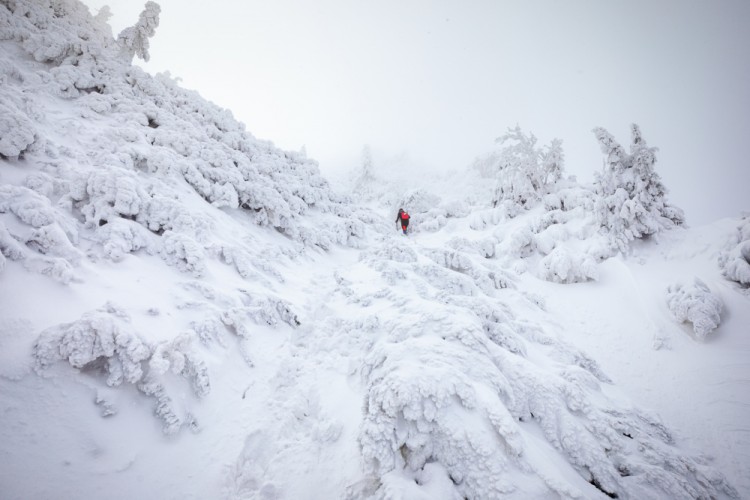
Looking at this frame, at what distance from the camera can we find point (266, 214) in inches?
492

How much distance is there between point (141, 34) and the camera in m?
16.1

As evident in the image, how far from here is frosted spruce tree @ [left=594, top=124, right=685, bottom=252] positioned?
11977 millimetres

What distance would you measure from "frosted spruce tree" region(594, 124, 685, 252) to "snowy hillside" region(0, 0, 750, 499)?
0.32 ft

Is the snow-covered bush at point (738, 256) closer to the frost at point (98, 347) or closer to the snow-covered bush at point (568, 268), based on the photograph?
the snow-covered bush at point (568, 268)

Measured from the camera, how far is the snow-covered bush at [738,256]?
26.8ft

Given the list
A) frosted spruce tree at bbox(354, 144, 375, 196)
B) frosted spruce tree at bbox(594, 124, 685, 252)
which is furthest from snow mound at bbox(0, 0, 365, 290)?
frosted spruce tree at bbox(354, 144, 375, 196)

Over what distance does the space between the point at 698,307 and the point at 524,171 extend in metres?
13.2

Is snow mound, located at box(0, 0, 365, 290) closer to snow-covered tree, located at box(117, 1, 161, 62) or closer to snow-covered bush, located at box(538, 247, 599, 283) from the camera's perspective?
snow-covered tree, located at box(117, 1, 161, 62)

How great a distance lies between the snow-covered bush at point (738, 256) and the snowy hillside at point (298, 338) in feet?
0.19

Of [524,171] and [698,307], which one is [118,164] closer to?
[698,307]

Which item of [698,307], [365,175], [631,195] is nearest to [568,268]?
[698,307]

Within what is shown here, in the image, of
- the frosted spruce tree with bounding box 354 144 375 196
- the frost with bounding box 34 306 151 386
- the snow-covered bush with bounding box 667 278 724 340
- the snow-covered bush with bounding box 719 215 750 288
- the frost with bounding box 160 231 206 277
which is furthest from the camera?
the frosted spruce tree with bounding box 354 144 375 196

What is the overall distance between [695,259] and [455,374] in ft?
37.1

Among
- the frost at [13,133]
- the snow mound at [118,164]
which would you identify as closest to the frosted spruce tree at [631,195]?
the snow mound at [118,164]
